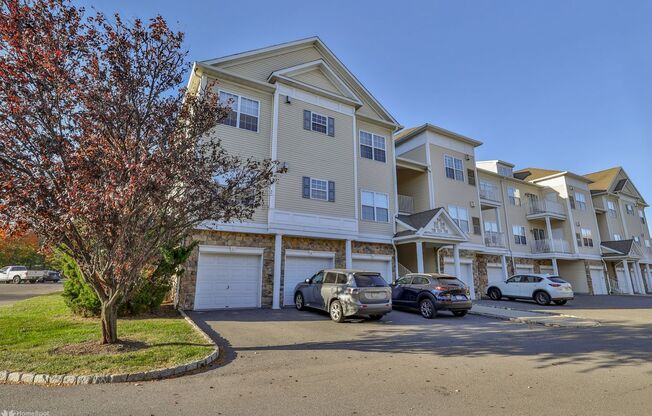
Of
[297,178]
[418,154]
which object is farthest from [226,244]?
[418,154]

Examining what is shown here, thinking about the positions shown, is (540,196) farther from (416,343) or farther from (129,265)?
(129,265)

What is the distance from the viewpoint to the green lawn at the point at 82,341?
5789 millimetres

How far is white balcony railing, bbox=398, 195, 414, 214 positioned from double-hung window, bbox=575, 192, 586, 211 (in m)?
19.7

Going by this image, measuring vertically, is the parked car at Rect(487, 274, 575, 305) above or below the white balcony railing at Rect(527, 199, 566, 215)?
below

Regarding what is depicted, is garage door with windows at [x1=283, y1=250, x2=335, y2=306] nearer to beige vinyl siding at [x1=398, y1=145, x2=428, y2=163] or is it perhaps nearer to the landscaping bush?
the landscaping bush

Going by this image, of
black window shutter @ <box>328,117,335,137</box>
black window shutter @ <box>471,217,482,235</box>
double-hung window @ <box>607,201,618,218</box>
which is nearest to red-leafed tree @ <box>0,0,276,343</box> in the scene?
black window shutter @ <box>328,117,335,137</box>

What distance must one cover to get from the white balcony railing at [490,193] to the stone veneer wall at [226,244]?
17.8 meters

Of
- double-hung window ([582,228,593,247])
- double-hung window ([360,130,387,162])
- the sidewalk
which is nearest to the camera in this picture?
the sidewalk

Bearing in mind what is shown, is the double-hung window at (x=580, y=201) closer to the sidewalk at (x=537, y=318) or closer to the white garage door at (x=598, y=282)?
the white garage door at (x=598, y=282)

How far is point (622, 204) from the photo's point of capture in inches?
1474

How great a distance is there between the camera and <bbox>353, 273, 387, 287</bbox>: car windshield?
1116 centimetres

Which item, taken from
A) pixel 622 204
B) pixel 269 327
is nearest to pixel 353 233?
pixel 269 327

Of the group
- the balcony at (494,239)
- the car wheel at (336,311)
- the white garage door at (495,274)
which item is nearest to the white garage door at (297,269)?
the car wheel at (336,311)

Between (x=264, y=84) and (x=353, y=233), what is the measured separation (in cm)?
821
